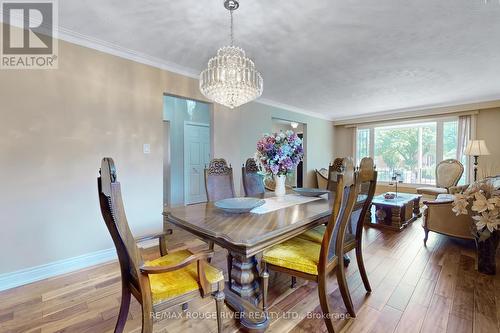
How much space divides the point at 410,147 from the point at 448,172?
3.93 ft

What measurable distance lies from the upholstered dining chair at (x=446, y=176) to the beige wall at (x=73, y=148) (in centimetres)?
523

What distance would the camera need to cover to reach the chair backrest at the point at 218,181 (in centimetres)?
257

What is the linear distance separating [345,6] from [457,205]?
6.97 ft

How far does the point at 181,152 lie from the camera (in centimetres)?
560

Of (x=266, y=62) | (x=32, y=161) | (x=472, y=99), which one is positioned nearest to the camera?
(x=32, y=161)

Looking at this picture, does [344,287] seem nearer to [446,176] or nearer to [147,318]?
[147,318]

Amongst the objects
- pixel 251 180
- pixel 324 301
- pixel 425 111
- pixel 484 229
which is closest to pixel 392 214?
pixel 484 229

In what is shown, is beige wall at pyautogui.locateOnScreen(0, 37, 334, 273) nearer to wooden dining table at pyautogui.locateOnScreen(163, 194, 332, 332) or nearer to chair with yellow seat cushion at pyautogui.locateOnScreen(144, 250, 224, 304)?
wooden dining table at pyautogui.locateOnScreen(163, 194, 332, 332)

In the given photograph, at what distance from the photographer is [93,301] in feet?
6.14

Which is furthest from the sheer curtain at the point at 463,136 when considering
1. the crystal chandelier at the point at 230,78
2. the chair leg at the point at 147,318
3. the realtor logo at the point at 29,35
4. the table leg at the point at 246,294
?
the realtor logo at the point at 29,35

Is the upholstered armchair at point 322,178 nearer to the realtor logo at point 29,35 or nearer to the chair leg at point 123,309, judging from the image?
the chair leg at point 123,309

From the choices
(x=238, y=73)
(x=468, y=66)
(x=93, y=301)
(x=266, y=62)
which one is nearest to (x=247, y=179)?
(x=238, y=73)

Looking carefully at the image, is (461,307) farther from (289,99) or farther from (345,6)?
(289,99)

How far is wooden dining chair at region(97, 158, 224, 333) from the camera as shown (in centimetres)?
107
